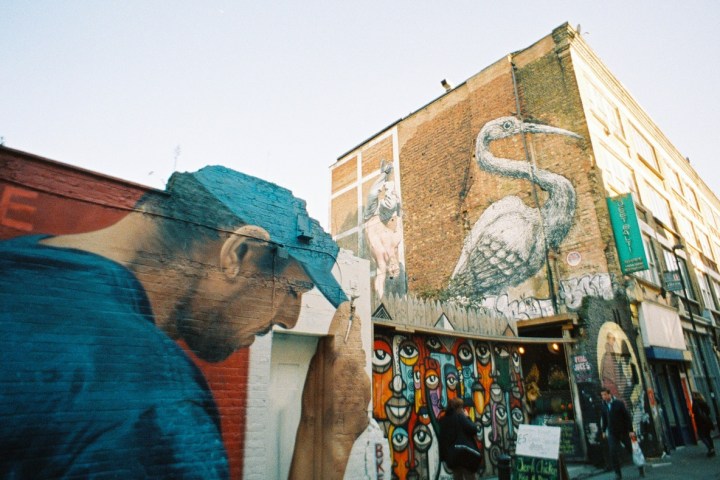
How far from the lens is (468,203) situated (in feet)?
50.8

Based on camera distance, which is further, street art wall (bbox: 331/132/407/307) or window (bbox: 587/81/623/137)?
street art wall (bbox: 331/132/407/307)

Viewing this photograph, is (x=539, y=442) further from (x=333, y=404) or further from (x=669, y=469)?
(x=669, y=469)

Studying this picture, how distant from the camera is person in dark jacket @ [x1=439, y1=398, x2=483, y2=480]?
234 inches

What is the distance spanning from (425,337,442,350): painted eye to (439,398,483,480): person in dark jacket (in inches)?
79.5

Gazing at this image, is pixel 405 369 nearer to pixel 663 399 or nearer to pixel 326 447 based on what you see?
pixel 326 447

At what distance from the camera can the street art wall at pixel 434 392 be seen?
720cm

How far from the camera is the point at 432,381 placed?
316 inches

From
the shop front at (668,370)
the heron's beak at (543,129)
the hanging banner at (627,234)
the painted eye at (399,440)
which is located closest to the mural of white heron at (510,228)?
the heron's beak at (543,129)

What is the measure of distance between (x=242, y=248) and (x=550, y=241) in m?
10.2

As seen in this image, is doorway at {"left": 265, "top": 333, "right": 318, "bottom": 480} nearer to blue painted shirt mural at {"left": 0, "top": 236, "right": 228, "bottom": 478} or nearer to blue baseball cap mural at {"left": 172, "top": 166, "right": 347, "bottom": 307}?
blue baseball cap mural at {"left": 172, "top": 166, "right": 347, "bottom": 307}

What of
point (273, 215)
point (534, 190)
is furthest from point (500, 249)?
point (273, 215)

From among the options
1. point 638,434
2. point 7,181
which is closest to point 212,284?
point 7,181

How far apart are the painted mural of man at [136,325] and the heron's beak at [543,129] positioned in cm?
1117

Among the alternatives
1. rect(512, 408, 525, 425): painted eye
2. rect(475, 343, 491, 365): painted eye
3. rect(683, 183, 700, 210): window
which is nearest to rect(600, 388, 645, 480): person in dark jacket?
rect(512, 408, 525, 425): painted eye
